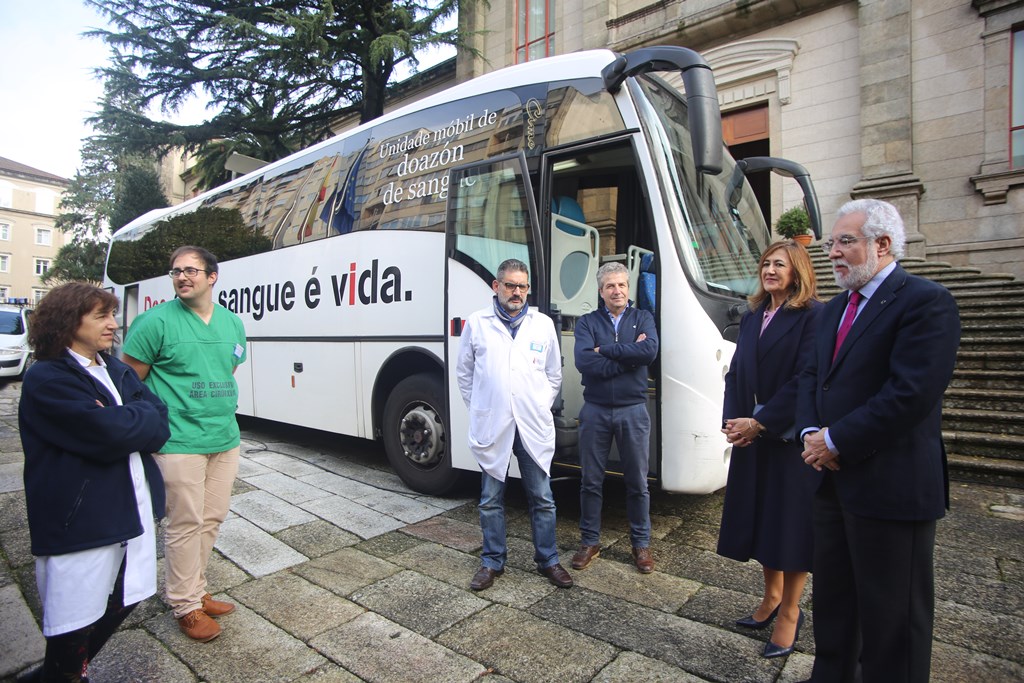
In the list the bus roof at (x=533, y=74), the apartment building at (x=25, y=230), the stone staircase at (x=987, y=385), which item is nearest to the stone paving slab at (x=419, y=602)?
the bus roof at (x=533, y=74)

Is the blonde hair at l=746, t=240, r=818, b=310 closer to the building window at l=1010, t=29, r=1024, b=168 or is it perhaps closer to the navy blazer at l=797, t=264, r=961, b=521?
the navy blazer at l=797, t=264, r=961, b=521

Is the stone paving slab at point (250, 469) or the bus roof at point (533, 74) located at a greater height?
the bus roof at point (533, 74)

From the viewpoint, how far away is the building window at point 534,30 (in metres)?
15.2

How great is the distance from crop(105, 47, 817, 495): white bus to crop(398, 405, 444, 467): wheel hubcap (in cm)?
2

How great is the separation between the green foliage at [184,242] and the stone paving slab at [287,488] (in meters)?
2.68

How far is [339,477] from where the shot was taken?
559 cm

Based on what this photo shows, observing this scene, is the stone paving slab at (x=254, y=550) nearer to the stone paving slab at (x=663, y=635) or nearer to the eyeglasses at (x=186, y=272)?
the stone paving slab at (x=663, y=635)

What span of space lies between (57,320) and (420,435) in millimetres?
3096

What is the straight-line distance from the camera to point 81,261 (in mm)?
28391

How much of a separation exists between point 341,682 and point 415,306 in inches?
120

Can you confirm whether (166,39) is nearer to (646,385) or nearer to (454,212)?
(454,212)

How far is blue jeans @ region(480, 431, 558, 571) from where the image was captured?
332 cm

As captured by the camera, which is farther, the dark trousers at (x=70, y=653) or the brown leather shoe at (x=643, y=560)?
the brown leather shoe at (x=643, y=560)

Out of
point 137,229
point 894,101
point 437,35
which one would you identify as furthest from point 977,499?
point 437,35
